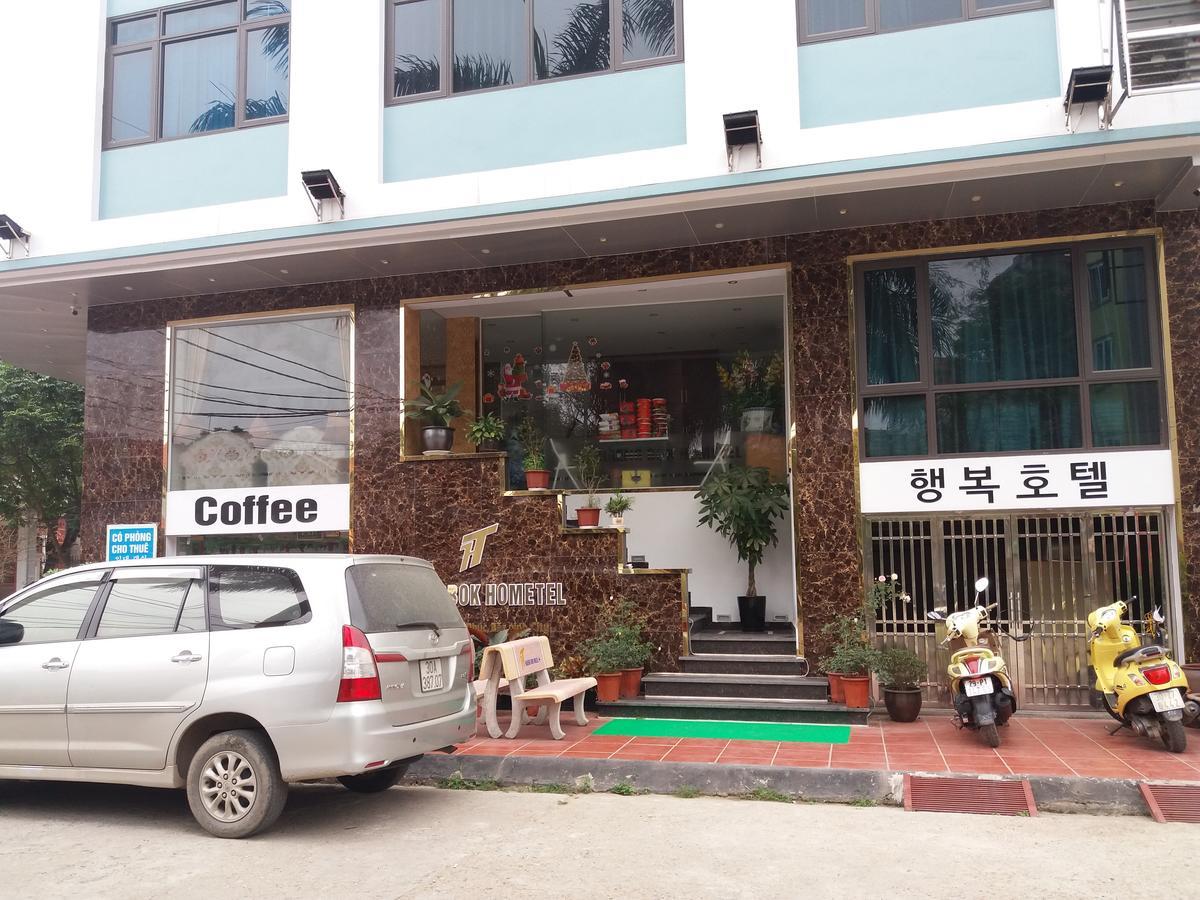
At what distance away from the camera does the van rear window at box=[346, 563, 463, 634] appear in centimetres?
600

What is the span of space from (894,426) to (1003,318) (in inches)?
57.0

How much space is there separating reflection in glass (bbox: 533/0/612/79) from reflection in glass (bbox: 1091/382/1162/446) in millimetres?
5850

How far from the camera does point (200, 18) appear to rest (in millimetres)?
11461

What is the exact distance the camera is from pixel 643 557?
12.3 metres

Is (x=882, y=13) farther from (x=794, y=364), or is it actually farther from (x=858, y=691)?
(x=858, y=691)

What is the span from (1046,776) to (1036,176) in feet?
16.1

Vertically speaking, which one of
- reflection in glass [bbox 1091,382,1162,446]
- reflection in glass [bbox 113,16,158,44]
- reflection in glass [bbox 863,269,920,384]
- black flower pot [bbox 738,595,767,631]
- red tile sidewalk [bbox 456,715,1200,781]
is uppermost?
reflection in glass [bbox 113,16,158,44]

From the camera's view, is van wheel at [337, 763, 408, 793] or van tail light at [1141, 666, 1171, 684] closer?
van wheel at [337, 763, 408, 793]

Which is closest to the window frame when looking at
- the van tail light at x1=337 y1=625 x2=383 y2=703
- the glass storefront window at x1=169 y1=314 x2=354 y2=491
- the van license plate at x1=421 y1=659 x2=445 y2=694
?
Result: the van license plate at x1=421 y1=659 x2=445 y2=694

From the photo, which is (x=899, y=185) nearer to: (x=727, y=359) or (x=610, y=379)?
(x=727, y=359)

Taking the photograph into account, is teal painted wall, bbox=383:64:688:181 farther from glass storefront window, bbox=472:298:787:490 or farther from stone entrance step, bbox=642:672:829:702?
stone entrance step, bbox=642:672:829:702

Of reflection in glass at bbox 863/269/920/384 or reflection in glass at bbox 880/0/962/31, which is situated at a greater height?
reflection in glass at bbox 880/0/962/31

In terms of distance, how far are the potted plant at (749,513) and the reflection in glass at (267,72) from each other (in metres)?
6.55

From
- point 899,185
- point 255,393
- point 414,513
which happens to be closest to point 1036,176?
point 899,185
